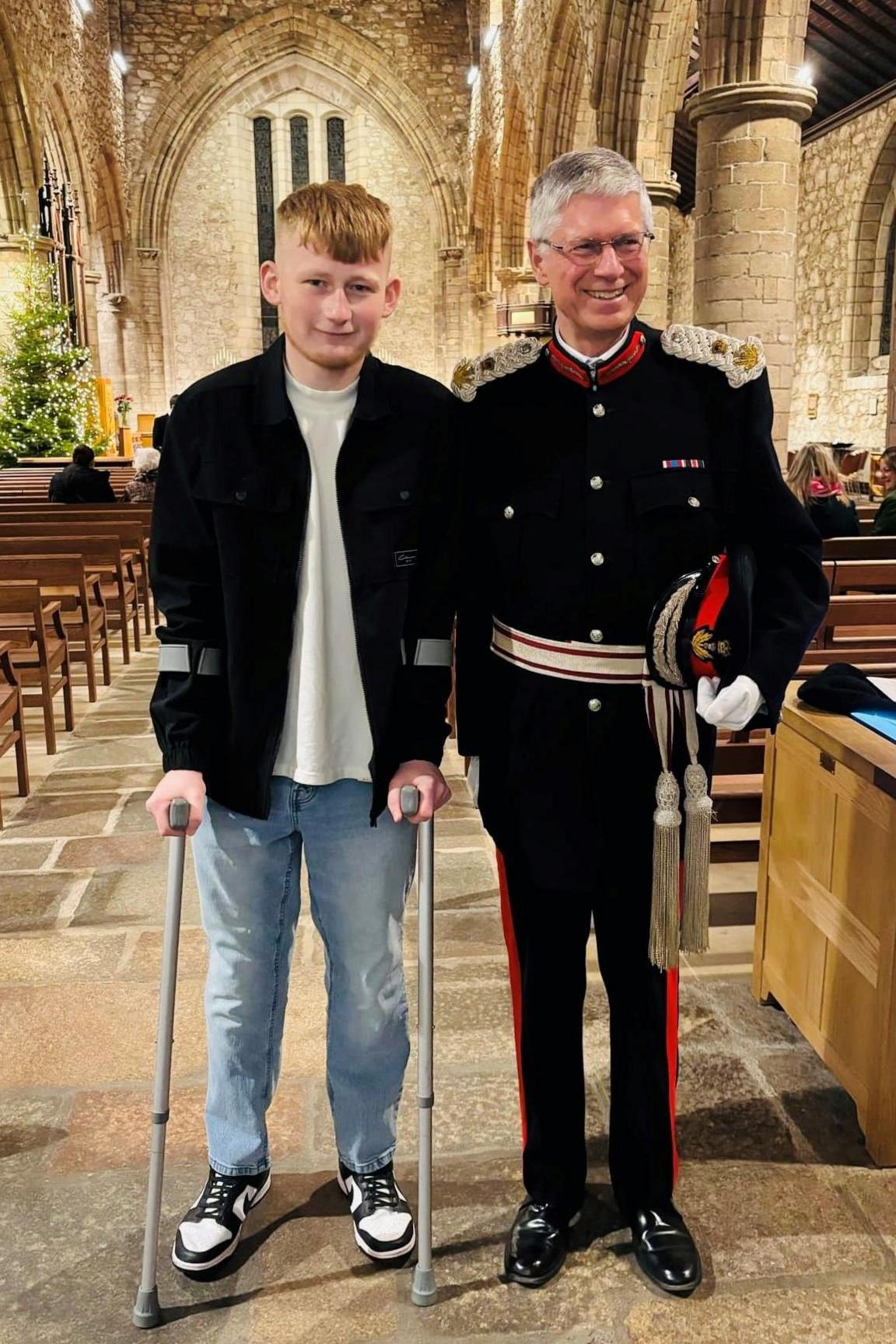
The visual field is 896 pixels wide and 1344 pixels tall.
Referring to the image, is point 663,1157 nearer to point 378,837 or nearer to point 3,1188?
point 378,837

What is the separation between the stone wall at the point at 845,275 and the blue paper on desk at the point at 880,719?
623 inches

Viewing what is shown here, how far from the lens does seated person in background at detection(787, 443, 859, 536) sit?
17.9 ft

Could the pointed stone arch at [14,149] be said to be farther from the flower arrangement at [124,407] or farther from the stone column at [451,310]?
the stone column at [451,310]

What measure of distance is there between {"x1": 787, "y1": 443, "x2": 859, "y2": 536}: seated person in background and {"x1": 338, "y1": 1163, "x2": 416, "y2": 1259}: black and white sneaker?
4.19 meters

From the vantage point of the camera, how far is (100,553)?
21.2 ft

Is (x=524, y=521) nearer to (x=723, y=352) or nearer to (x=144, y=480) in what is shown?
(x=723, y=352)

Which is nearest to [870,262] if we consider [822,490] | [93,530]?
[822,490]

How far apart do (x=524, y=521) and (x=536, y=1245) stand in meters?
1.20

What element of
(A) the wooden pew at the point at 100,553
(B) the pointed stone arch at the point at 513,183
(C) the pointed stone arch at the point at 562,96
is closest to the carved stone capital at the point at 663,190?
(C) the pointed stone arch at the point at 562,96

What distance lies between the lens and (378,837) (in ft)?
5.71

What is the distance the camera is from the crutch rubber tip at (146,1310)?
1.72m

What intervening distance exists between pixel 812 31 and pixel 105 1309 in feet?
57.8

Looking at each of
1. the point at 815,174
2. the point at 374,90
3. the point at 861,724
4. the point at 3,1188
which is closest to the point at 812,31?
the point at 815,174

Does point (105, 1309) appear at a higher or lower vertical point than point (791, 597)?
lower
